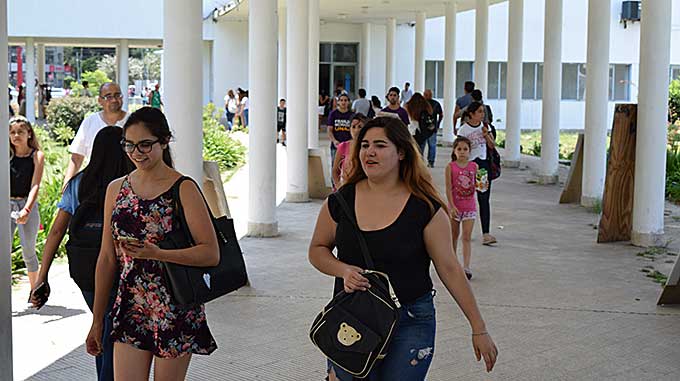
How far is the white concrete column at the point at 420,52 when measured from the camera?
114ft

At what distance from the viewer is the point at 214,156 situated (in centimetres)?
2242

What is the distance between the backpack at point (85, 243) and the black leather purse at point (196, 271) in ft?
2.04

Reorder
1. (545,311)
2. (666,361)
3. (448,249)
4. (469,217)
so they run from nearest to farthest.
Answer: (448,249) → (666,361) → (545,311) → (469,217)

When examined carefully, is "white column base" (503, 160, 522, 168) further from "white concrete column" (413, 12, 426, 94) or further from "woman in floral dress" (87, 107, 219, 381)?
"woman in floral dress" (87, 107, 219, 381)

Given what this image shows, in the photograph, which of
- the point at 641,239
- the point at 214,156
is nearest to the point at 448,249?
the point at 641,239

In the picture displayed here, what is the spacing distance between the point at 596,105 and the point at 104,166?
37.9 feet

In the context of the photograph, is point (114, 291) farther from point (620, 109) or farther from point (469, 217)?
point (620, 109)

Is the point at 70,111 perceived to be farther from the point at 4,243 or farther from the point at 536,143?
the point at 4,243

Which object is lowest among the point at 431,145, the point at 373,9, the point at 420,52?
the point at 431,145

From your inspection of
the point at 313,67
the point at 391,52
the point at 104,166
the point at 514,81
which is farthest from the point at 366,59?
the point at 104,166

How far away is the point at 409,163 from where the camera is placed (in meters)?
→ 4.24

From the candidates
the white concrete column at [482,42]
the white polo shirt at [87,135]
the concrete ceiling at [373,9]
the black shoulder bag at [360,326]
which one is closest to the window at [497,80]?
the concrete ceiling at [373,9]

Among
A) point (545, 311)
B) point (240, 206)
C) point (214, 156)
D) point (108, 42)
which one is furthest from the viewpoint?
point (108, 42)

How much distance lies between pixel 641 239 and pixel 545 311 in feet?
12.6
